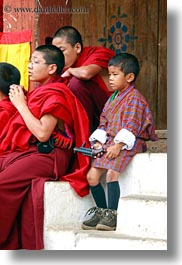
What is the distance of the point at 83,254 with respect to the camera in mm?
5922

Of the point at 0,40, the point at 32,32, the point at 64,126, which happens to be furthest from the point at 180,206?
the point at 0,40

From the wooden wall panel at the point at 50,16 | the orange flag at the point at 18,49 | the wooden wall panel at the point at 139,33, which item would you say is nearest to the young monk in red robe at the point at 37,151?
the wooden wall panel at the point at 50,16

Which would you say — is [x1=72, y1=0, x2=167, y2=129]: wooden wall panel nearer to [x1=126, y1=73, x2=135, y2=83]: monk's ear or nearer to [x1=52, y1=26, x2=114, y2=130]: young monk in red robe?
[x1=52, y1=26, x2=114, y2=130]: young monk in red robe

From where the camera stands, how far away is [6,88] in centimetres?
664

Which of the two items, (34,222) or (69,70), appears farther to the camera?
(69,70)

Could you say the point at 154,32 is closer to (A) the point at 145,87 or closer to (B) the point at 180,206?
(A) the point at 145,87

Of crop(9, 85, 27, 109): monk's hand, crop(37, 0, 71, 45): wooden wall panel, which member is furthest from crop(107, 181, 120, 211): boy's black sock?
crop(37, 0, 71, 45): wooden wall panel

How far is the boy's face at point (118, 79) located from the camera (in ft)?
21.0

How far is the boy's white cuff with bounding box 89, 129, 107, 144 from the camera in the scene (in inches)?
249

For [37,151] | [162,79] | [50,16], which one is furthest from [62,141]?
[162,79]

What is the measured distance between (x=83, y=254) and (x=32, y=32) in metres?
1.97

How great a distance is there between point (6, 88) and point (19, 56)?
101cm

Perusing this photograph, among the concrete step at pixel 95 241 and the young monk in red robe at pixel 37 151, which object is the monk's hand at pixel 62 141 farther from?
the concrete step at pixel 95 241

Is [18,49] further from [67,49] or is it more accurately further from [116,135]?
[116,135]
